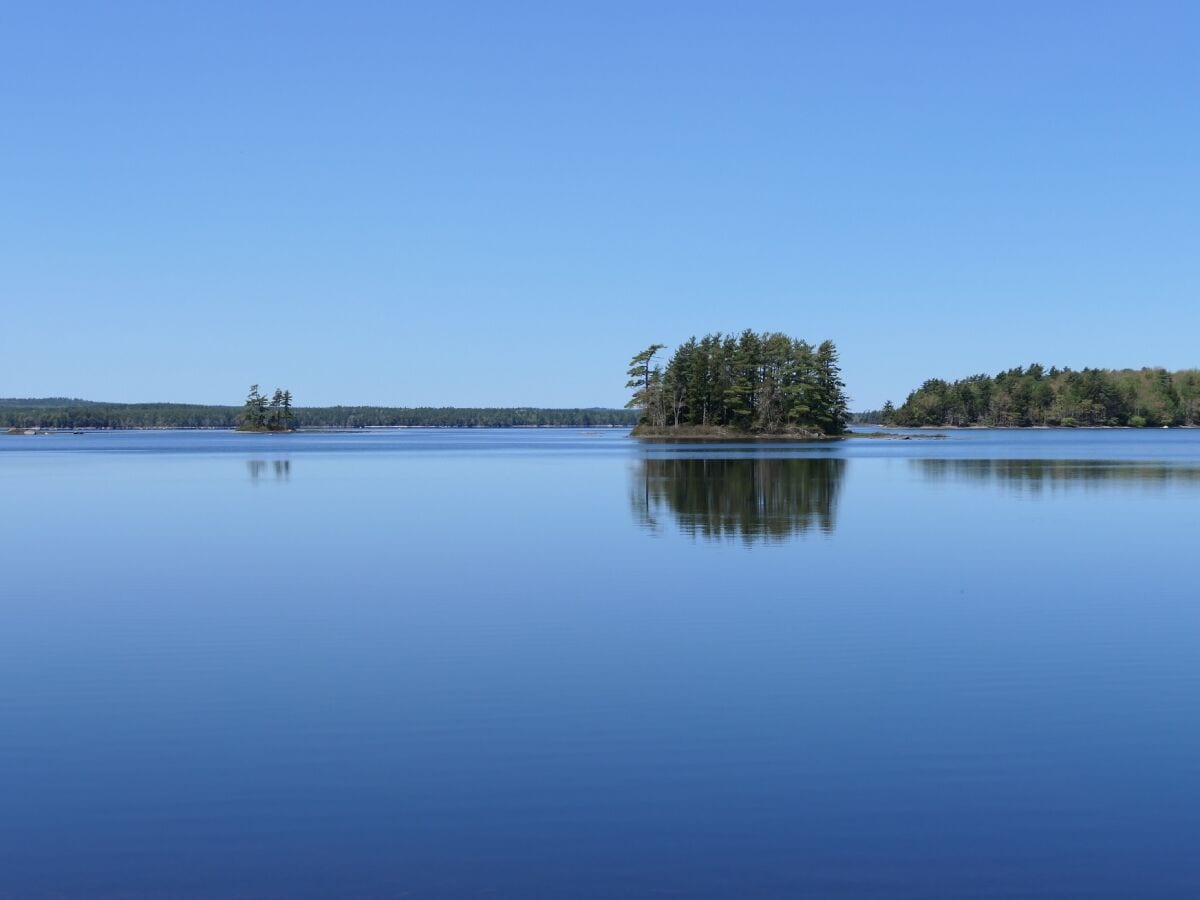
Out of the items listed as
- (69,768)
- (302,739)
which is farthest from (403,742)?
(69,768)

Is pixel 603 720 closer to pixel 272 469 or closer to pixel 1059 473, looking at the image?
pixel 1059 473

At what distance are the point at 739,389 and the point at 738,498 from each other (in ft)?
323

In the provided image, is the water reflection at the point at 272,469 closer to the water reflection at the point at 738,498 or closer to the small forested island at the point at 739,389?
the water reflection at the point at 738,498

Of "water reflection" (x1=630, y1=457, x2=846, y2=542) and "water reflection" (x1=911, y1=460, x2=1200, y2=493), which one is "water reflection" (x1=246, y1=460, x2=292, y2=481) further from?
"water reflection" (x1=911, y1=460, x2=1200, y2=493)

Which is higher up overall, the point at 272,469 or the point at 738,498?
the point at 272,469

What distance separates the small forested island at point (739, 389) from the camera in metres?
142

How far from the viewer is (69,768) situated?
1044cm

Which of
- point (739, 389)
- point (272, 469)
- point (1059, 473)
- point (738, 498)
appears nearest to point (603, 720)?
point (738, 498)

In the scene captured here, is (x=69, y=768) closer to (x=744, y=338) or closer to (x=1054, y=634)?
(x=1054, y=634)

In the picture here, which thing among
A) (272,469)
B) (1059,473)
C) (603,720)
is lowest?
(603,720)

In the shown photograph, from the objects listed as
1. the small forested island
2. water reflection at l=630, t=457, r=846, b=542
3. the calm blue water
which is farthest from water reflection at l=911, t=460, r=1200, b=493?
the small forested island

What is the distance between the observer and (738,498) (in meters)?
42.4

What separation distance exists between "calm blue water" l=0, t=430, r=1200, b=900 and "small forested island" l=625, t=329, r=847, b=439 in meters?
113

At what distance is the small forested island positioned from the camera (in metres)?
142
